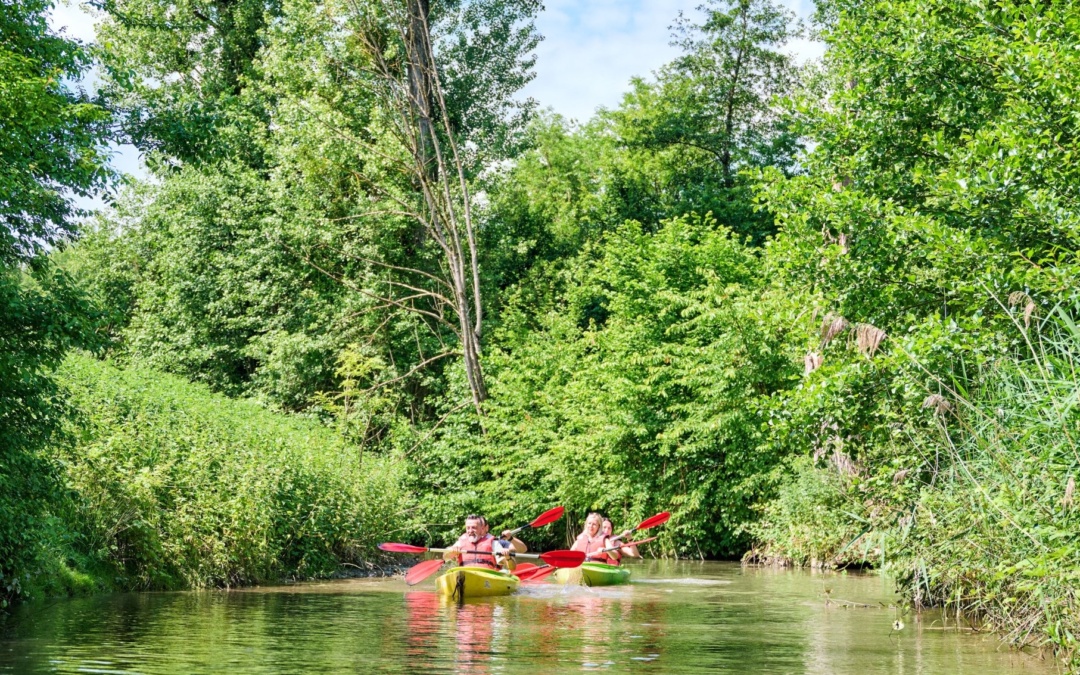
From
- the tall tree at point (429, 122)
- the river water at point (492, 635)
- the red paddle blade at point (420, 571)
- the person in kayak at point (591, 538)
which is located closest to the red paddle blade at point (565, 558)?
the river water at point (492, 635)

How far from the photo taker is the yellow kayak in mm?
16047

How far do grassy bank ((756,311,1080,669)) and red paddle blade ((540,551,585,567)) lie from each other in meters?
5.88

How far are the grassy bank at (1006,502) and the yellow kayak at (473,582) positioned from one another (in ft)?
17.1

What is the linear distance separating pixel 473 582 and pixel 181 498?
4008 millimetres

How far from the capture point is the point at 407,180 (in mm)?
30266

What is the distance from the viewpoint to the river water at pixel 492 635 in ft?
31.7

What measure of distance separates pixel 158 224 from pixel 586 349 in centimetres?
1340

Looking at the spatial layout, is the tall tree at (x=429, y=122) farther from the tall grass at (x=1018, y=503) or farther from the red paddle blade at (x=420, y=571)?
the tall grass at (x=1018, y=503)

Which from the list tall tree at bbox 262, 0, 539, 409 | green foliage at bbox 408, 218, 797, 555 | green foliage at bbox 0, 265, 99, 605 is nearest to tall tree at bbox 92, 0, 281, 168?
tall tree at bbox 262, 0, 539, 409

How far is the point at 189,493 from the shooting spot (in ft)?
53.2

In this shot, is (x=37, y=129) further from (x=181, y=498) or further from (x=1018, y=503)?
(x=1018, y=503)

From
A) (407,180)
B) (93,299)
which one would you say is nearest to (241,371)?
(407,180)

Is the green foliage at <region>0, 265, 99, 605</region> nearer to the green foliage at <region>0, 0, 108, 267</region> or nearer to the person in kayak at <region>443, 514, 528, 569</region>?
the green foliage at <region>0, 0, 108, 267</region>

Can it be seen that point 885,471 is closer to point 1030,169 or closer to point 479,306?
point 1030,169
